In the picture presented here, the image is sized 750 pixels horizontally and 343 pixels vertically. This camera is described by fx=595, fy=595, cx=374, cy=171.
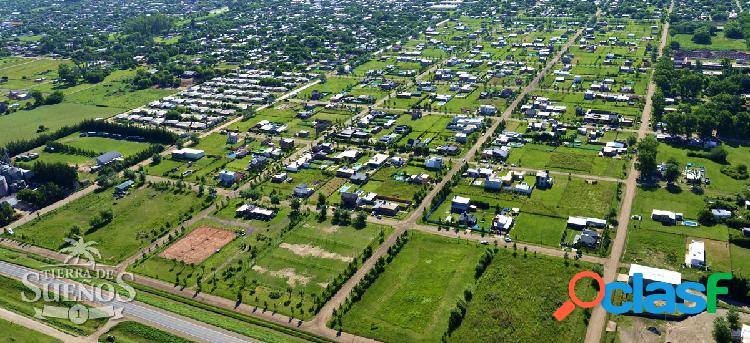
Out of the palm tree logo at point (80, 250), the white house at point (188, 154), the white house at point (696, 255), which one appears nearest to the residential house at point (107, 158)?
the white house at point (188, 154)

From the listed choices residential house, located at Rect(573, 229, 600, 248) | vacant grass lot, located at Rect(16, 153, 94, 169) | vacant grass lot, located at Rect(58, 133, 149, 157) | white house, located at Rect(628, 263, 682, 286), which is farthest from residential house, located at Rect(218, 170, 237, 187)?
white house, located at Rect(628, 263, 682, 286)

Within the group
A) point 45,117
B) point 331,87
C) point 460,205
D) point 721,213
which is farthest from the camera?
point 331,87

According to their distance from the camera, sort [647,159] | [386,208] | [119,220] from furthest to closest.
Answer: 1. [647,159]
2. [119,220]
3. [386,208]

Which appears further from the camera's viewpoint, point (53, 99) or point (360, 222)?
point (53, 99)

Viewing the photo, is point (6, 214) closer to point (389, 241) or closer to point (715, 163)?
point (389, 241)

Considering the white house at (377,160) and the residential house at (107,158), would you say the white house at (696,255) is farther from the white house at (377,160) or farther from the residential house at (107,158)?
the residential house at (107,158)

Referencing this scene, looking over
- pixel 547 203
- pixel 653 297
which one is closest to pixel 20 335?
pixel 653 297
